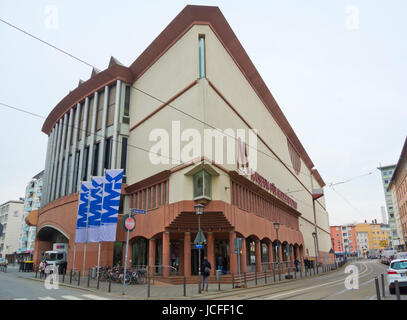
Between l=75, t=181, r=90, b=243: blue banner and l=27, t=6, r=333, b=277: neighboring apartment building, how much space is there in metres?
3.27

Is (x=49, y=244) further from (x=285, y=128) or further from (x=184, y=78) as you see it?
(x=285, y=128)

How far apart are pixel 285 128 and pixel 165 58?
27.6 metres

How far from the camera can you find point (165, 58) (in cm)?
3100

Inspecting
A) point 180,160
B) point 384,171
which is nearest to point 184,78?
point 180,160

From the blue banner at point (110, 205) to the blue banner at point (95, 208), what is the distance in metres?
0.71

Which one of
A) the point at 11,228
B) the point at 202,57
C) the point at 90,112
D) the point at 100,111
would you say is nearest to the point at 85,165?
the point at 100,111

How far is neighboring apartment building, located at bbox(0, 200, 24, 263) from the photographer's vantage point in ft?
329

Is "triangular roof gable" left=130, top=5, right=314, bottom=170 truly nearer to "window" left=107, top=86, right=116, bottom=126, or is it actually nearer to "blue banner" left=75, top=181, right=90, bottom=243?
"window" left=107, top=86, right=116, bottom=126

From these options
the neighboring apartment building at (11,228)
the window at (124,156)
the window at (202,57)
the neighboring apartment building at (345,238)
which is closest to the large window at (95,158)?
the window at (124,156)

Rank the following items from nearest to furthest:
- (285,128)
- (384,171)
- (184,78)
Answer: (184,78), (285,128), (384,171)

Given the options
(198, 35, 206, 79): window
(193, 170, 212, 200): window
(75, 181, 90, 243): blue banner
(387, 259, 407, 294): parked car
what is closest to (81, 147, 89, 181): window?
(75, 181, 90, 243): blue banner

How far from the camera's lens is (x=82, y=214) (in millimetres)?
28547

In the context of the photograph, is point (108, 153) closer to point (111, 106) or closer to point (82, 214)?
point (111, 106)

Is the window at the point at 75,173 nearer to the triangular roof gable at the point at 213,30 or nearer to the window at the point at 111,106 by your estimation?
the window at the point at 111,106
